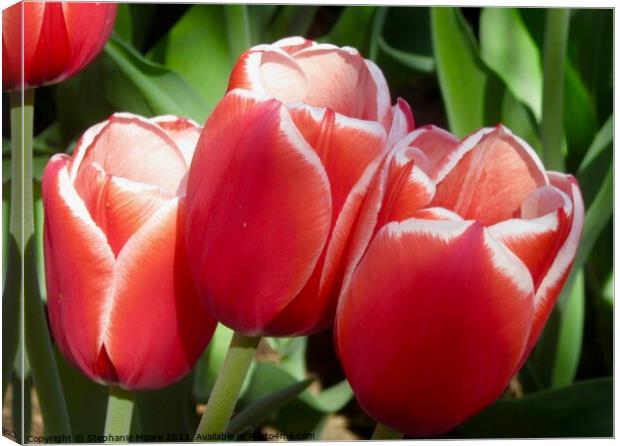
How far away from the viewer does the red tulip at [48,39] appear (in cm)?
77

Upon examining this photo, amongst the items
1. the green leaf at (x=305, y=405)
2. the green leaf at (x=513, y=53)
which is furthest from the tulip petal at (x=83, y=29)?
the green leaf at (x=513, y=53)

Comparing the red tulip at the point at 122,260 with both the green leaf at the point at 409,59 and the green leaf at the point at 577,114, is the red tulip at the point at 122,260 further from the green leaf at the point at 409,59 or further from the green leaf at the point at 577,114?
the green leaf at the point at 577,114

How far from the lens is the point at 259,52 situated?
621mm

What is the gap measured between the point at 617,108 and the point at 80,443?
56cm

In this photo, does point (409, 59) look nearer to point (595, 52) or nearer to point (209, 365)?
point (595, 52)

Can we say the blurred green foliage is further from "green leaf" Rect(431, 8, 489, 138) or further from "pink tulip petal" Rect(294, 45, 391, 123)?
"pink tulip petal" Rect(294, 45, 391, 123)

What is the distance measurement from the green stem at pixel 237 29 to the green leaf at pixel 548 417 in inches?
14.6

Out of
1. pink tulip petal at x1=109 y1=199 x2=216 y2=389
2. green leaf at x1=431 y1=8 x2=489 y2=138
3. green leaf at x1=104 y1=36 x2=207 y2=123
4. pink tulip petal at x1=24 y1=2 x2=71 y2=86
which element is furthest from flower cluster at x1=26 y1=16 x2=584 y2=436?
green leaf at x1=431 y1=8 x2=489 y2=138

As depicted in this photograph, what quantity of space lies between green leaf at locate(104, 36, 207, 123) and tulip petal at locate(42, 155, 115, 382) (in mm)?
371

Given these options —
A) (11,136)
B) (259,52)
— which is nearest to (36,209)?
(11,136)

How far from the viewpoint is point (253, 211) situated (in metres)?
0.60

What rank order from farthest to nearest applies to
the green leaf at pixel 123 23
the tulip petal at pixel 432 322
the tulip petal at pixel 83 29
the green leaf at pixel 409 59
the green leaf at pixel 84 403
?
the green leaf at pixel 409 59
the green leaf at pixel 123 23
the green leaf at pixel 84 403
the tulip petal at pixel 83 29
the tulip petal at pixel 432 322

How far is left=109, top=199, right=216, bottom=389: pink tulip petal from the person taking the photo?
61 centimetres

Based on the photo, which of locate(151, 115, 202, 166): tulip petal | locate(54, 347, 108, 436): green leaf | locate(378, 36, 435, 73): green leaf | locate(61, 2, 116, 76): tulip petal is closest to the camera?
locate(151, 115, 202, 166): tulip petal
